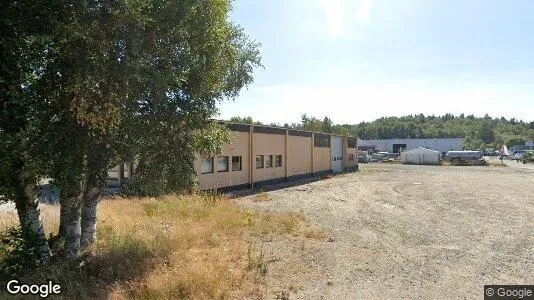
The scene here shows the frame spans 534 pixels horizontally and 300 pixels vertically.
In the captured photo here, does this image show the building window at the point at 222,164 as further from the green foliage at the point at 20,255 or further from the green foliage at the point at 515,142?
the green foliage at the point at 515,142

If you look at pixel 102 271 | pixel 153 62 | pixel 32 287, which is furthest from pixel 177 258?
pixel 153 62

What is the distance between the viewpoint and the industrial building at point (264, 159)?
27656mm

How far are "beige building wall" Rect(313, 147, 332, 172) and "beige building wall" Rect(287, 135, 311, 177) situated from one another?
1891 mm

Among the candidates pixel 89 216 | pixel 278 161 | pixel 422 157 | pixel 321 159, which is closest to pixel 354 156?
pixel 321 159

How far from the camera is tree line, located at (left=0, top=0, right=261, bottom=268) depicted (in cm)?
863

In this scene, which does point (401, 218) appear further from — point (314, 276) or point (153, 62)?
point (153, 62)

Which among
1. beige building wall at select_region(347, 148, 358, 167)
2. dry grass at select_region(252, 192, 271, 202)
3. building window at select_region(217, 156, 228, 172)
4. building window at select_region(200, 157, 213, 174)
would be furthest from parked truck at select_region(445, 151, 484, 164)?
building window at select_region(200, 157, 213, 174)

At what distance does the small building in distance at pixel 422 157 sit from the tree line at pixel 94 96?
243 feet

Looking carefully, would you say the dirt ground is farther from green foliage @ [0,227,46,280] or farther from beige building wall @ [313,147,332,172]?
beige building wall @ [313,147,332,172]

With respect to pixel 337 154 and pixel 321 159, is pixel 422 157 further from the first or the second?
pixel 321 159

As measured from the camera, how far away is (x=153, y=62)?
32.8 ft

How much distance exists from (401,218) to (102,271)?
13.7m

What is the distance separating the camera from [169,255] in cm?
1134

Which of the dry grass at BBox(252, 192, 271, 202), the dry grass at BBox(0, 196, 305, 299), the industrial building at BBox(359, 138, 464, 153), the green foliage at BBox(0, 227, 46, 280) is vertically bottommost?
the dry grass at BBox(252, 192, 271, 202)
